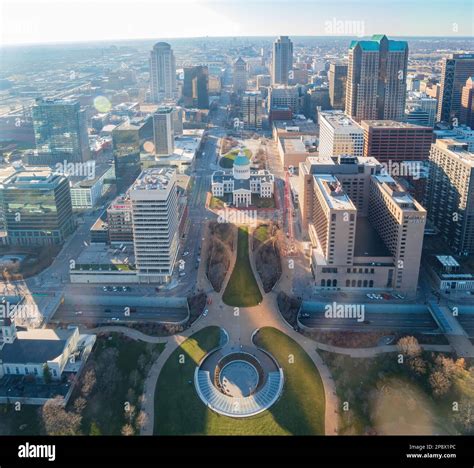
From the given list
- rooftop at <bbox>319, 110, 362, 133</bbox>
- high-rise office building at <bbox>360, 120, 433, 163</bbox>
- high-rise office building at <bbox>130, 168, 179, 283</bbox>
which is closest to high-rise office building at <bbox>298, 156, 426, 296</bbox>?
high-rise office building at <bbox>130, 168, 179, 283</bbox>

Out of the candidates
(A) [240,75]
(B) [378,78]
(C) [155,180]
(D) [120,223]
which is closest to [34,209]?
(D) [120,223]

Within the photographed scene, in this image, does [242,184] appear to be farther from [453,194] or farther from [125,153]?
[453,194]

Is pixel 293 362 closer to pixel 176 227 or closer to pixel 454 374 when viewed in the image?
pixel 454 374

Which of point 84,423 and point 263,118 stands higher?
point 263,118

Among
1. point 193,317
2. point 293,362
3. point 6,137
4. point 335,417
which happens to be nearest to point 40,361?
point 193,317

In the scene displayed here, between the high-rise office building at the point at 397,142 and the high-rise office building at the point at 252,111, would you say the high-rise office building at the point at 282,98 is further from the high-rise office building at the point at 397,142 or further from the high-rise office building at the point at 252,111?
the high-rise office building at the point at 397,142

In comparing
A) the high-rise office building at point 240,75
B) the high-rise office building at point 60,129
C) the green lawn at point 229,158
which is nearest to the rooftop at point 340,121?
the green lawn at point 229,158
